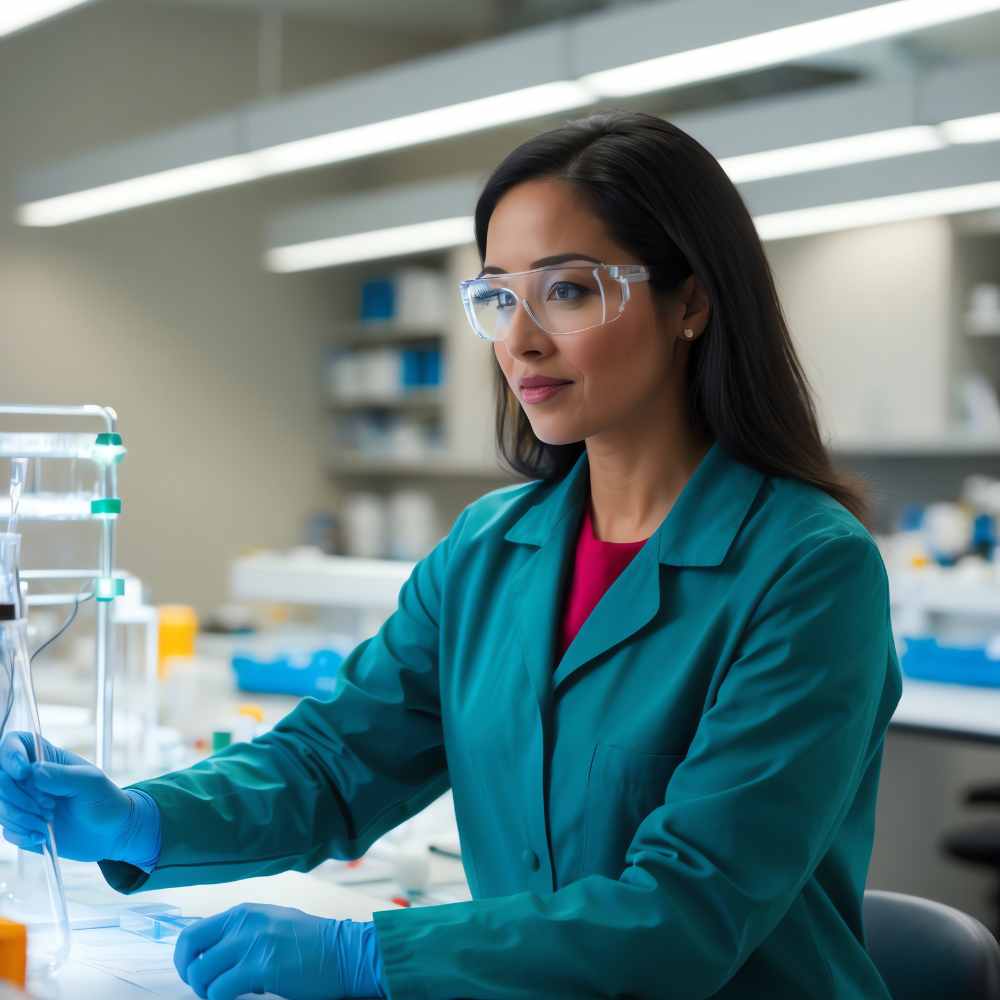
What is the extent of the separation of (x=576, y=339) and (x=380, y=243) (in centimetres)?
469

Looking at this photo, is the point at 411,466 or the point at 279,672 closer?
the point at 279,672

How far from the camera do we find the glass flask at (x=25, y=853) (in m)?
1.35

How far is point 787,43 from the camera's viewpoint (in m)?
2.86

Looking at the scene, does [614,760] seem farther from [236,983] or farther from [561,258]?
[561,258]

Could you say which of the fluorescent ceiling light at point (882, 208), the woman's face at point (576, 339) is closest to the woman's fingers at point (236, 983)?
the woman's face at point (576, 339)

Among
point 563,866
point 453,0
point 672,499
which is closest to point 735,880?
point 563,866

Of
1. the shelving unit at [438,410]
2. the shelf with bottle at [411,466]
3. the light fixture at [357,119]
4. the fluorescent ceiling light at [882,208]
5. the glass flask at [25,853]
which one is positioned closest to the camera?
the glass flask at [25,853]

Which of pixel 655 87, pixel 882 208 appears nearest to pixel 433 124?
pixel 655 87

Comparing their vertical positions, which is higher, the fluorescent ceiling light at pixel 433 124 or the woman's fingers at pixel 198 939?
the fluorescent ceiling light at pixel 433 124

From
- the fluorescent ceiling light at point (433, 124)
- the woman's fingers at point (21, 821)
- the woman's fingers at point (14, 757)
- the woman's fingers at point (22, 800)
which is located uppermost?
the fluorescent ceiling light at point (433, 124)

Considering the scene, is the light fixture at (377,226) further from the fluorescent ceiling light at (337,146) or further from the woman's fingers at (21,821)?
the woman's fingers at (21,821)

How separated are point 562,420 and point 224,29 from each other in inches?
261

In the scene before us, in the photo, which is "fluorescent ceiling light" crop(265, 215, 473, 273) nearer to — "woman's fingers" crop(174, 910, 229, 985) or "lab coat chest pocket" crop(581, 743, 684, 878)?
"lab coat chest pocket" crop(581, 743, 684, 878)

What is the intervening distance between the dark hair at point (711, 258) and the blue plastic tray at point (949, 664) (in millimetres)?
2588
